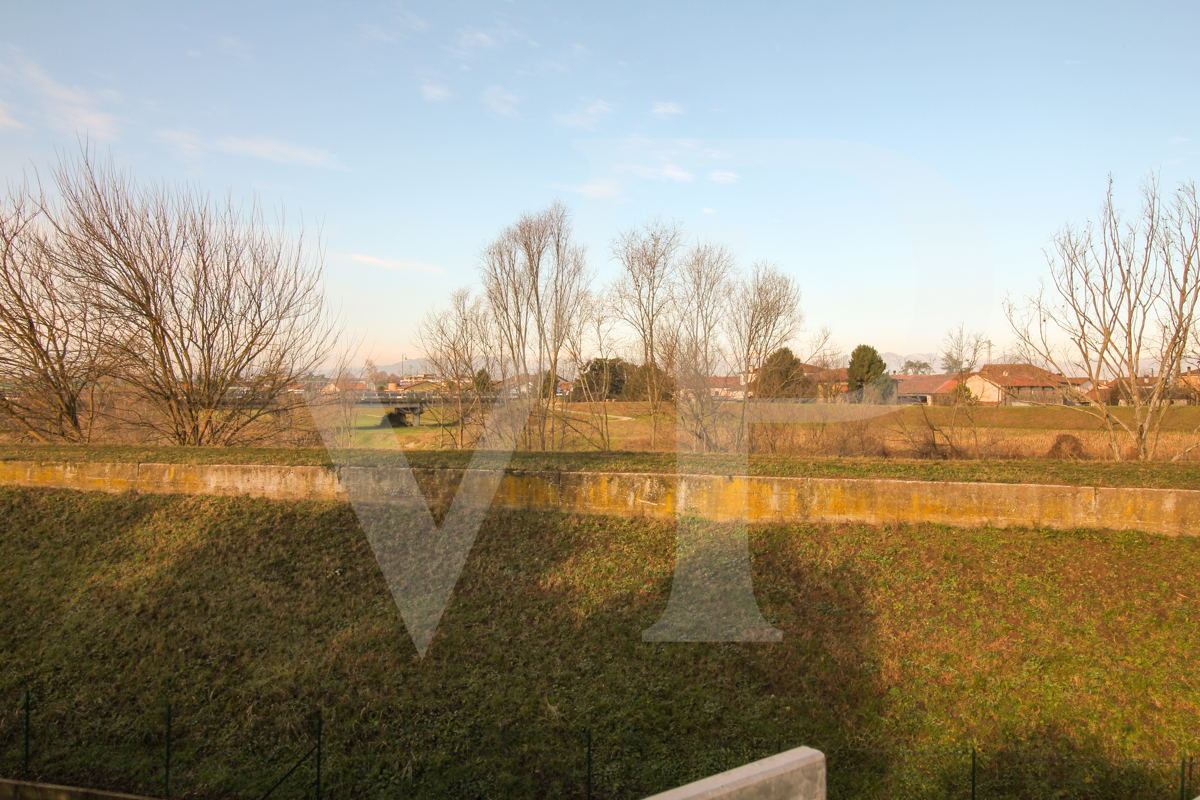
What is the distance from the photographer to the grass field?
450 centimetres

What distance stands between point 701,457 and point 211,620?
6126 millimetres

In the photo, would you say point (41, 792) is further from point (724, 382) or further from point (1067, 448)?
point (1067, 448)

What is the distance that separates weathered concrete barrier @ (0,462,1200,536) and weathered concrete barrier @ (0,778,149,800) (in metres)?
4.09

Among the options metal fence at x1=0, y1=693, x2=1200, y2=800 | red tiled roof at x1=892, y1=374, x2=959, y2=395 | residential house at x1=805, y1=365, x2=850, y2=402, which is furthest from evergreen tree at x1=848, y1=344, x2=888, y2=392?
metal fence at x1=0, y1=693, x2=1200, y2=800

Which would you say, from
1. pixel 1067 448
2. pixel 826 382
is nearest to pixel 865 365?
pixel 826 382

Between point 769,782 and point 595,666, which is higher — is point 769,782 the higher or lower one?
the higher one

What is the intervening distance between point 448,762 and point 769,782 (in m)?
2.95

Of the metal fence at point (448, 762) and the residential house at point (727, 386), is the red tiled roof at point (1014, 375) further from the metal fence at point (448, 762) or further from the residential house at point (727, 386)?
the metal fence at point (448, 762)

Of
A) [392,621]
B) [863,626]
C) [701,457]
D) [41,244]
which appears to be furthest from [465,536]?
[41,244]

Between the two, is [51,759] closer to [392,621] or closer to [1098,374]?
[392,621]

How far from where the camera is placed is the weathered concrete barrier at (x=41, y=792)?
181 inches

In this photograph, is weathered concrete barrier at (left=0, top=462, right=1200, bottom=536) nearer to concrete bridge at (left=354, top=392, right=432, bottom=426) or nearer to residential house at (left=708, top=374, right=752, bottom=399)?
residential house at (left=708, top=374, right=752, bottom=399)

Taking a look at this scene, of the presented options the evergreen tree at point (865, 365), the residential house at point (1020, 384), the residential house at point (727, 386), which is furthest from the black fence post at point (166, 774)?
the evergreen tree at point (865, 365)

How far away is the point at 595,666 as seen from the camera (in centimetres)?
556
